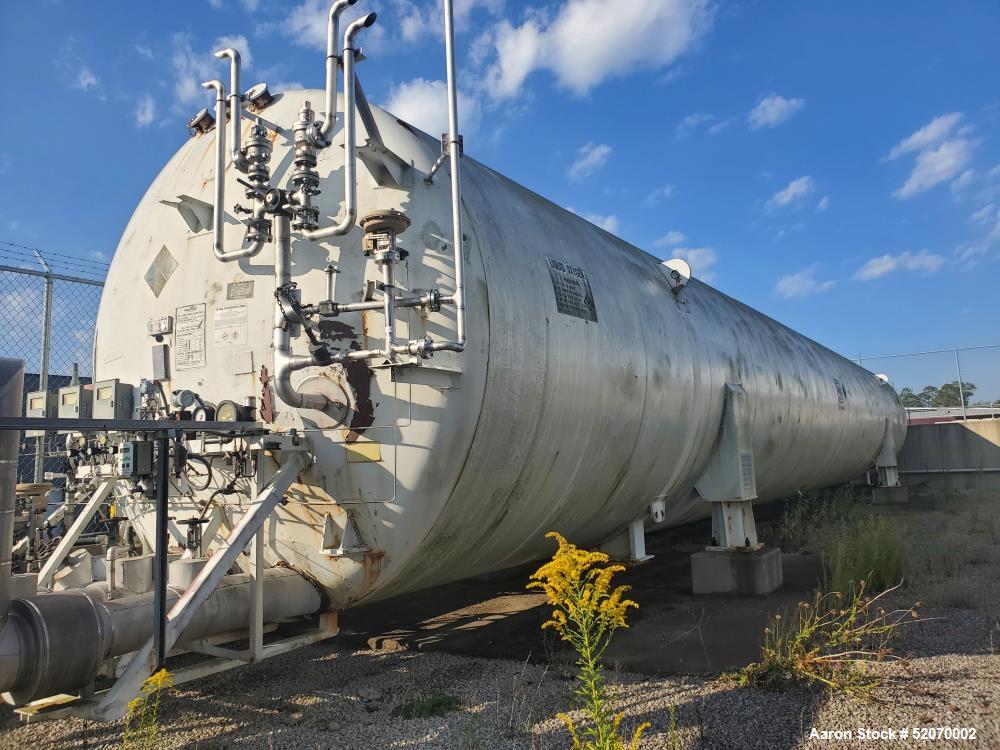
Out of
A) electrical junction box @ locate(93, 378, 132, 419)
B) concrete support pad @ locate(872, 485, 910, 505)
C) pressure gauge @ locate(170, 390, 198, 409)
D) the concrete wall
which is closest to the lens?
pressure gauge @ locate(170, 390, 198, 409)

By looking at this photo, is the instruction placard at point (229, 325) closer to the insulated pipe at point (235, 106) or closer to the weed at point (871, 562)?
the insulated pipe at point (235, 106)

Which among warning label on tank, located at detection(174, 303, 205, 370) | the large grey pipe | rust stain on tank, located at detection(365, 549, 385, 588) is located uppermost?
warning label on tank, located at detection(174, 303, 205, 370)

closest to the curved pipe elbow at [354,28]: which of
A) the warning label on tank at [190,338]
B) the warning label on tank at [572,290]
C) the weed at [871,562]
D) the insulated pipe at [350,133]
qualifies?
the insulated pipe at [350,133]

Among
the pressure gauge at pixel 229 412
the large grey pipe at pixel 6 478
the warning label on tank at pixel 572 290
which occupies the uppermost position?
the warning label on tank at pixel 572 290

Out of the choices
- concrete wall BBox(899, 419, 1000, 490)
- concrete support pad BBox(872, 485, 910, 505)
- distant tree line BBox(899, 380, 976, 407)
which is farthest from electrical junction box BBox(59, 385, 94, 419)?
distant tree line BBox(899, 380, 976, 407)

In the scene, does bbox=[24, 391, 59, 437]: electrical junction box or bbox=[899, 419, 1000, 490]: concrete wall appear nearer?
bbox=[24, 391, 59, 437]: electrical junction box

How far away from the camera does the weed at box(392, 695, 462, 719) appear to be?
4086 mm

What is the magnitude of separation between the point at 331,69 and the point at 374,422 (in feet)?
6.21

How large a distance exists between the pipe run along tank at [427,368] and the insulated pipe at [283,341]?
358 millimetres

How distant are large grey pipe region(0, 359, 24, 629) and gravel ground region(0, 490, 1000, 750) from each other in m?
1.45

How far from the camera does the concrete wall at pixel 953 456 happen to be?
58.9ft

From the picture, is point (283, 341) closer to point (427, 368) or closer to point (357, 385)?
point (357, 385)

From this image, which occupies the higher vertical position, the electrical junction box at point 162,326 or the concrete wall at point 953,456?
the electrical junction box at point 162,326

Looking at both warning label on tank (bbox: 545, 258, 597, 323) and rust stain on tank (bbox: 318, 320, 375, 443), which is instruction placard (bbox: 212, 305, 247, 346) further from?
warning label on tank (bbox: 545, 258, 597, 323)
